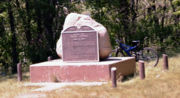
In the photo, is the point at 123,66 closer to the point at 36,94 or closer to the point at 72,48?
the point at 72,48

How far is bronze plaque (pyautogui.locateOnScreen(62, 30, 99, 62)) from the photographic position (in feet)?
41.1

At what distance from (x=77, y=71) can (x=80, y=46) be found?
124 centimetres

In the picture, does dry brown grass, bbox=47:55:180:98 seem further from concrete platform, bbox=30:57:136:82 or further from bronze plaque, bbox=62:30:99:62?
bronze plaque, bbox=62:30:99:62

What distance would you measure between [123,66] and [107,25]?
9.10m

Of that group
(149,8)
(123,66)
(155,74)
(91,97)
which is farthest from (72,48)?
(149,8)

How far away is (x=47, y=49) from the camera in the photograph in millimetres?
21188

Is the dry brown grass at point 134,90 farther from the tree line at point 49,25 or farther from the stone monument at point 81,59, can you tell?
the tree line at point 49,25

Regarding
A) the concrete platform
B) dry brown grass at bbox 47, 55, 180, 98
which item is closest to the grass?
dry brown grass at bbox 47, 55, 180, 98

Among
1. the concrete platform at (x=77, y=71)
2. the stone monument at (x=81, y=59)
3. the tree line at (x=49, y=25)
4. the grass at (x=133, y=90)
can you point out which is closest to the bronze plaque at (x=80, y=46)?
the stone monument at (x=81, y=59)

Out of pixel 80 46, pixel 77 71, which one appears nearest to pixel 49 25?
pixel 80 46

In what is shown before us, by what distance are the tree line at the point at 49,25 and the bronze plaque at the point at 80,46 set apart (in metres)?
7.98

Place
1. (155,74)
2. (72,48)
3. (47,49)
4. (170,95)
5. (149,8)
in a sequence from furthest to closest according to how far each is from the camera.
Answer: (149,8) → (47,49) → (72,48) → (155,74) → (170,95)

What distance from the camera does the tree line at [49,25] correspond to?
69.1 feet

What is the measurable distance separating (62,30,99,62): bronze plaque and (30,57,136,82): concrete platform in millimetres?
435
